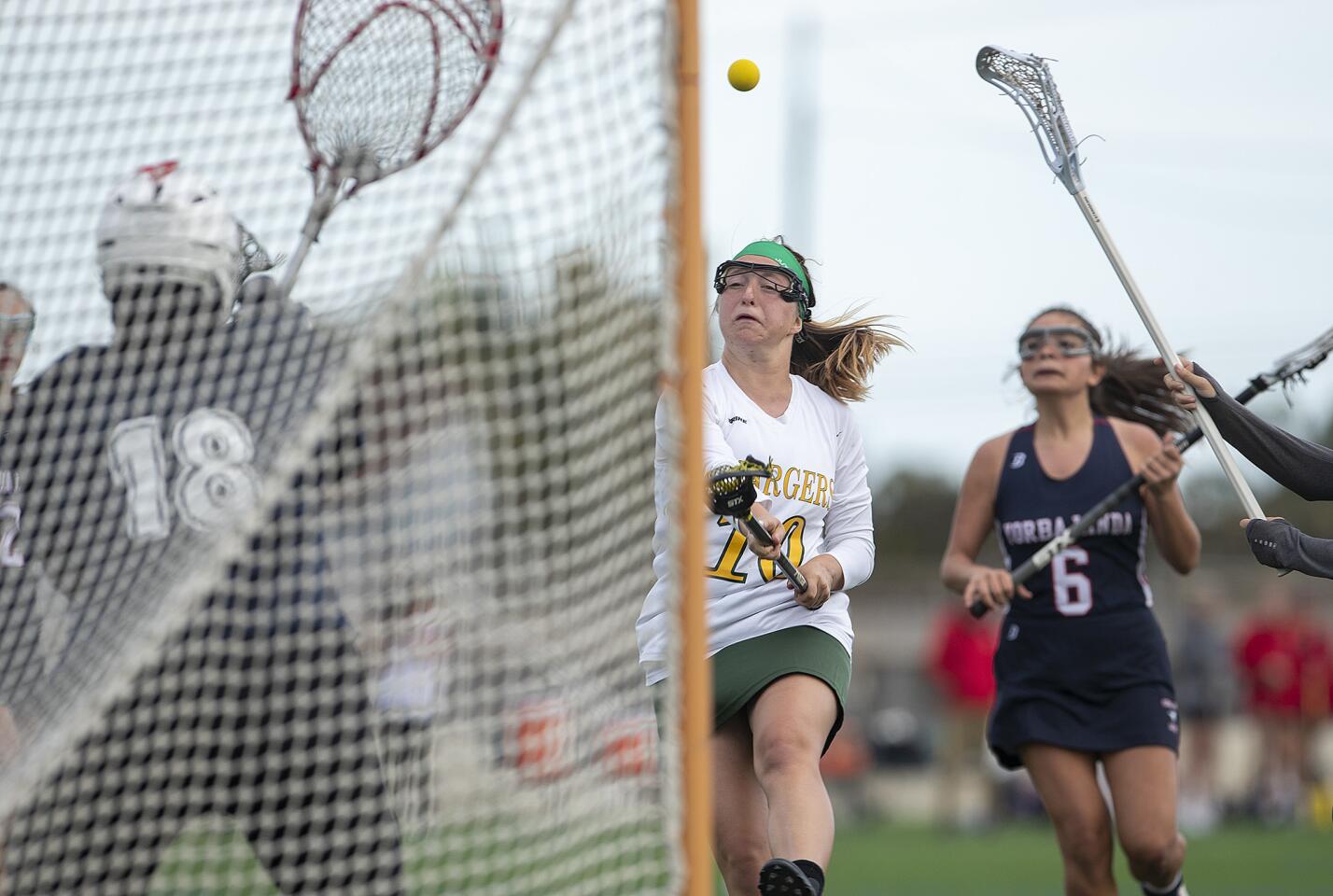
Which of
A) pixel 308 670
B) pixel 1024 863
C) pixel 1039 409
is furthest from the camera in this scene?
pixel 1024 863

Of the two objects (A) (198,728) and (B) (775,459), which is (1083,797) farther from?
(A) (198,728)

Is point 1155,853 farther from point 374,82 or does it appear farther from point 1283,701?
point 1283,701

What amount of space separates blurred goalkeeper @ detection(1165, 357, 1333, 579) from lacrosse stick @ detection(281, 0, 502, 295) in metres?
2.33

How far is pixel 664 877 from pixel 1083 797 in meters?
2.31

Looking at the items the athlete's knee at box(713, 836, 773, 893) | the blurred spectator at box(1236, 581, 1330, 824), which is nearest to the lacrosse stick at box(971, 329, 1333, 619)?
the athlete's knee at box(713, 836, 773, 893)

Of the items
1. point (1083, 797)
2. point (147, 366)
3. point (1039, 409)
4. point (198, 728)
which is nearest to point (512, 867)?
point (198, 728)

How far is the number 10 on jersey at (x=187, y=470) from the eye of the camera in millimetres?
3680

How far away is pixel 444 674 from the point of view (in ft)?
15.3

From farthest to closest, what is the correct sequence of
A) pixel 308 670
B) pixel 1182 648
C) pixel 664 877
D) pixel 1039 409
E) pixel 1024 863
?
pixel 1182 648, pixel 1024 863, pixel 1039 409, pixel 308 670, pixel 664 877

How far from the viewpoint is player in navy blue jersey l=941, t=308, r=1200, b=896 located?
519cm

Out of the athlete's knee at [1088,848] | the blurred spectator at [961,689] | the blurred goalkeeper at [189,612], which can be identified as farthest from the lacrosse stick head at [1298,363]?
the blurred spectator at [961,689]

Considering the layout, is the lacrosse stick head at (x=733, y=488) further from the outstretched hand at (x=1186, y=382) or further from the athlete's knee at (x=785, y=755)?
the outstretched hand at (x=1186, y=382)

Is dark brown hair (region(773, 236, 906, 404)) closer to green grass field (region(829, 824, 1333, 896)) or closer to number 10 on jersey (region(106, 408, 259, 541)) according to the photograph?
number 10 on jersey (region(106, 408, 259, 541))

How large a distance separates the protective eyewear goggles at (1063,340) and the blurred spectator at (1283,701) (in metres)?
9.20
